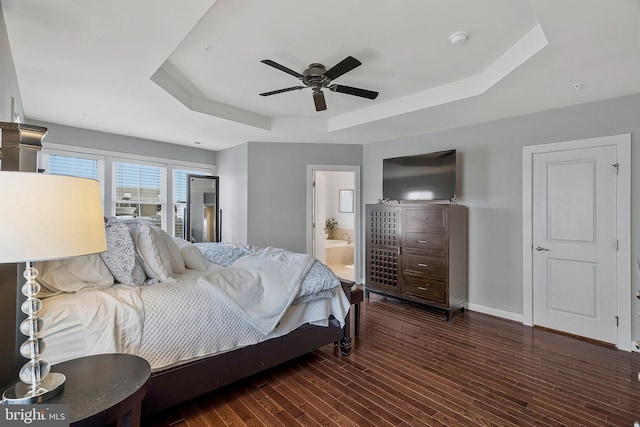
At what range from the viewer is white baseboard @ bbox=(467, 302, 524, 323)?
3783mm

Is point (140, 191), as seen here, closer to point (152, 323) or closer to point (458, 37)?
point (152, 323)

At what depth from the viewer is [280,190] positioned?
5.26m

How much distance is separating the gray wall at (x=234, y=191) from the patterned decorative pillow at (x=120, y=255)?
3093 mm

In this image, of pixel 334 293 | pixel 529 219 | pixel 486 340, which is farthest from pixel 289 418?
pixel 529 219


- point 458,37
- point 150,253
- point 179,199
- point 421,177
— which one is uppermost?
point 458,37

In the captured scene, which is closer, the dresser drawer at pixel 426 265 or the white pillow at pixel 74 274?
the white pillow at pixel 74 274

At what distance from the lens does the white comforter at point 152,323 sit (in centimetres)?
165

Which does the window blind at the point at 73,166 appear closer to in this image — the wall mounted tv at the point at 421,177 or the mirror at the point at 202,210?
the mirror at the point at 202,210

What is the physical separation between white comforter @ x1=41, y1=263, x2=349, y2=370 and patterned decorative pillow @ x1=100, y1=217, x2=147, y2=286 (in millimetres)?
87

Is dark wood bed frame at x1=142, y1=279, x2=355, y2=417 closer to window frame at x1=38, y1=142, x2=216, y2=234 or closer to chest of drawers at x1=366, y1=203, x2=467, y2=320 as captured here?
chest of drawers at x1=366, y1=203, x2=467, y2=320

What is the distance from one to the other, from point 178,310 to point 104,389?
0.73 metres

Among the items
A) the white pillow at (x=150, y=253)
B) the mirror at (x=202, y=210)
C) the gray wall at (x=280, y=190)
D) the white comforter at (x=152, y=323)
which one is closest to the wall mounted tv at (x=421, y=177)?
the gray wall at (x=280, y=190)

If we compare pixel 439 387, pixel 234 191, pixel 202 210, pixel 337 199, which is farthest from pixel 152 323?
pixel 337 199

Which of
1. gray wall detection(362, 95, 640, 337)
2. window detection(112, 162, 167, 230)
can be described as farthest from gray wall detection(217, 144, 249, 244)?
gray wall detection(362, 95, 640, 337)
